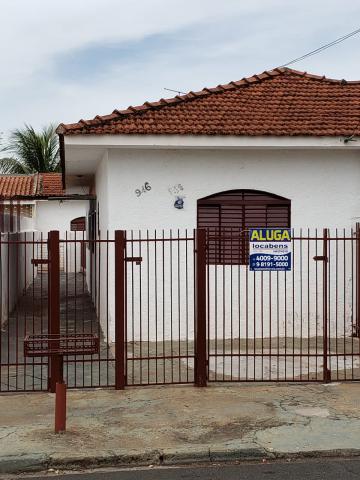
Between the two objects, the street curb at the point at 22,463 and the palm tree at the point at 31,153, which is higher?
the palm tree at the point at 31,153

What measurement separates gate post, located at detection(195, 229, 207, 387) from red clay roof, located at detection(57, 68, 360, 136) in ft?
11.5

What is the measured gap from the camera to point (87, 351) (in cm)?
812

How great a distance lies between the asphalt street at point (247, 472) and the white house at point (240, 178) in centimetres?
579

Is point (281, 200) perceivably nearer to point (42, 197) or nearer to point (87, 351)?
point (87, 351)

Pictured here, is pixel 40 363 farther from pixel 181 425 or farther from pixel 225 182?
pixel 225 182

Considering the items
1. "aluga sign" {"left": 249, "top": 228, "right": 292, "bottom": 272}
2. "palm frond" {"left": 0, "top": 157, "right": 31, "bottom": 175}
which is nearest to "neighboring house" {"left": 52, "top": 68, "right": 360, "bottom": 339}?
"aluga sign" {"left": 249, "top": 228, "right": 292, "bottom": 272}

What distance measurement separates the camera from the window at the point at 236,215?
12625 millimetres

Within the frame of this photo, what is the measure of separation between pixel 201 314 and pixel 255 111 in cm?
535

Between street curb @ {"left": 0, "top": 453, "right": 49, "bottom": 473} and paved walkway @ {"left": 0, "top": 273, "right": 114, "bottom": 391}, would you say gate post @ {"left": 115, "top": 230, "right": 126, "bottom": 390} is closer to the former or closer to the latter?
paved walkway @ {"left": 0, "top": 273, "right": 114, "bottom": 391}

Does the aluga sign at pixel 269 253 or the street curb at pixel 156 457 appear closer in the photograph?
the street curb at pixel 156 457

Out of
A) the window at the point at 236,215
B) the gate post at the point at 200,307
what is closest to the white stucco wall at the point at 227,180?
the window at the point at 236,215

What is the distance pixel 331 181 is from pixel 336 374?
423cm

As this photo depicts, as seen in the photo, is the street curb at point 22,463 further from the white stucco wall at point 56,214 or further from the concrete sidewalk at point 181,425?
the white stucco wall at point 56,214

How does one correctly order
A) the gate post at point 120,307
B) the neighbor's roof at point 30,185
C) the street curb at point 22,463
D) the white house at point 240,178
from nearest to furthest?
the street curb at point 22,463 < the gate post at point 120,307 < the white house at point 240,178 < the neighbor's roof at point 30,185
